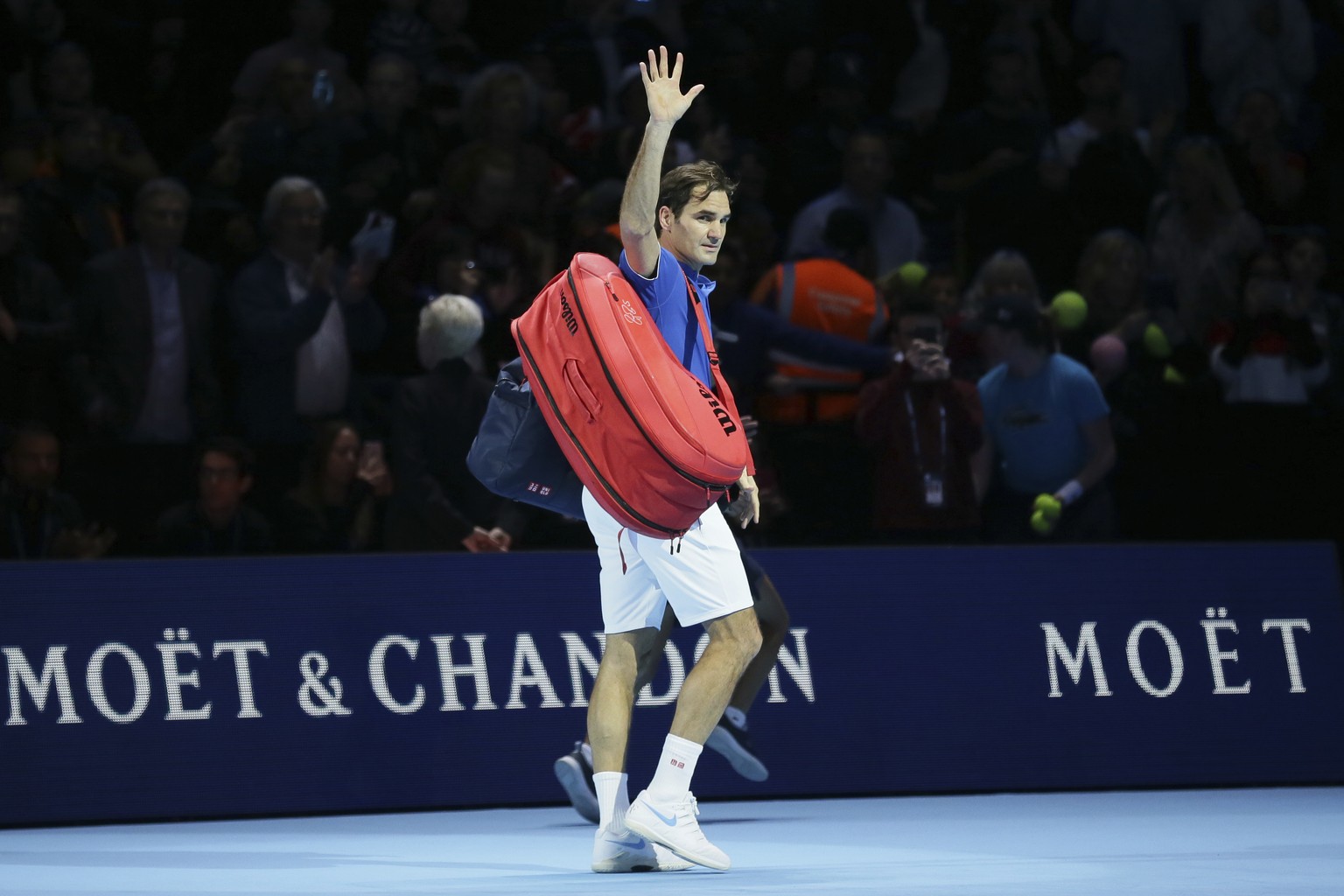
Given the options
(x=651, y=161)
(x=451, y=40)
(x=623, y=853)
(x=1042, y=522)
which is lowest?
(x=623, y=853)

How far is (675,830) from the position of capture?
6.34 metres

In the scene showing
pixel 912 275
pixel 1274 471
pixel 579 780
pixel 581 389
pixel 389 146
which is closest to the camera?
pixel 581 389

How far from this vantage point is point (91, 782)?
7984mm

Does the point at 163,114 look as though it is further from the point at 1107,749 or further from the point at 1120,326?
the point at 1107,749

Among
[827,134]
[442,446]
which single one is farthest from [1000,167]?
[442,446]

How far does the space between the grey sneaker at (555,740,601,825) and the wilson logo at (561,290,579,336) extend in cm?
186

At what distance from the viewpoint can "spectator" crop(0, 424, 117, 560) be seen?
9266 mm

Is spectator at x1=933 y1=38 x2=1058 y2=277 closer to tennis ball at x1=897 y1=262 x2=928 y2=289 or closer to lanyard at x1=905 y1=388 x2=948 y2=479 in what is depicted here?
tennis ball at x1=897 y1=262 x2=928 y2=289

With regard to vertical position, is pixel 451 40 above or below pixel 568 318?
above

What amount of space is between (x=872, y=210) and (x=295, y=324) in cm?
359

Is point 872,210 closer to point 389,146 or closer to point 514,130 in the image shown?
point 514,130

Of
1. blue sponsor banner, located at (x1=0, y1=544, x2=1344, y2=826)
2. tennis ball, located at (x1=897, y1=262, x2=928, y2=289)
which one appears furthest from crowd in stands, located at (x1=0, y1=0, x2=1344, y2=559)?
blue sponsor banner, located at (x1=0, y1=544, x2=1344, y2=826)

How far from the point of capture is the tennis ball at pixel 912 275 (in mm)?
10977

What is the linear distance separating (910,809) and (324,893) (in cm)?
287
